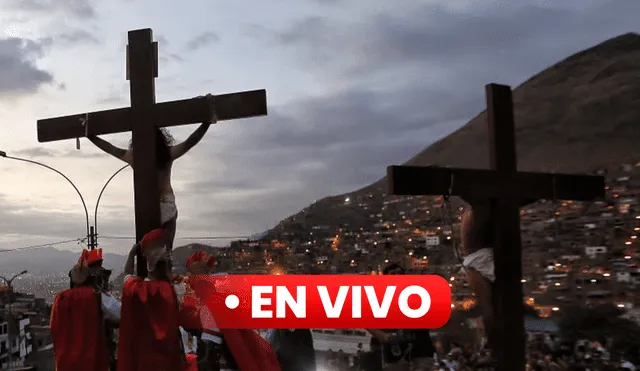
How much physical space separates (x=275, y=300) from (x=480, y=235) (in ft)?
4.16

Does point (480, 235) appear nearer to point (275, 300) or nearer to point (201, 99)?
point (275, 300)

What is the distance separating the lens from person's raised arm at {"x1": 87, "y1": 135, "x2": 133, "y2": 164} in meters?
4.33

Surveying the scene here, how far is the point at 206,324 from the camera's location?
4.05 m

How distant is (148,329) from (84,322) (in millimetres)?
491

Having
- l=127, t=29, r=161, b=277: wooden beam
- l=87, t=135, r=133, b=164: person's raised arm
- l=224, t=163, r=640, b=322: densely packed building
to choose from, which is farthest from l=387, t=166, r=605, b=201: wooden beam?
l=224, t=163, r=640, b=322: densely packed building

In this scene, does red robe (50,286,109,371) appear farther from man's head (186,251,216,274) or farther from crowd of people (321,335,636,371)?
crowd of people (321,335,636,371)

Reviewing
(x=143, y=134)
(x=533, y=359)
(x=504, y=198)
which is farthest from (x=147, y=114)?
(x=533, y=359)

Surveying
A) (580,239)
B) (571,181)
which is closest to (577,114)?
(580,239)

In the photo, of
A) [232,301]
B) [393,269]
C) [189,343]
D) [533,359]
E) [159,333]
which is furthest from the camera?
[533,359]

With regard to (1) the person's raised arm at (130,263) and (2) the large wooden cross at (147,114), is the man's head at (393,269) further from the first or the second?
(1) the person's raised arm at (130,263)

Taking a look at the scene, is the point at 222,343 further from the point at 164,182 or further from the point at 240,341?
the point at 164,182

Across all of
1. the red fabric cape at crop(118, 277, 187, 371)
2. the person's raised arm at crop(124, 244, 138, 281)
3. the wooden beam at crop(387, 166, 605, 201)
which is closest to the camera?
the wooden beam at crop(387, 166, 605, 201)

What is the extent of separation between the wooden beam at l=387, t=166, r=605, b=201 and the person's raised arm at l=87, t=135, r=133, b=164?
5.73 feet

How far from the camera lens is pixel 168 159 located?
4254 mm
